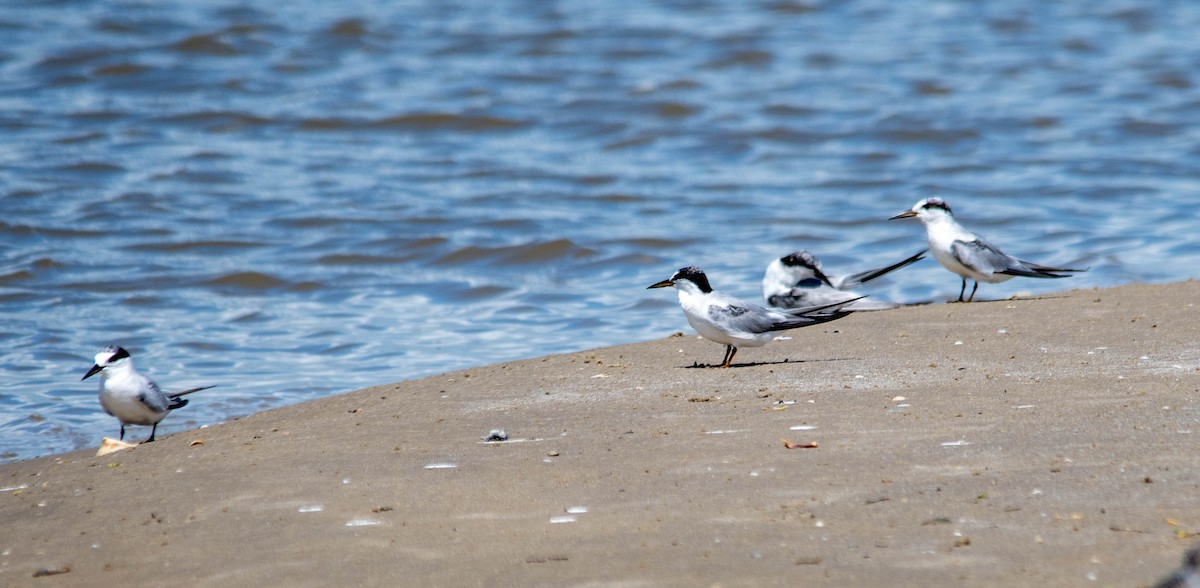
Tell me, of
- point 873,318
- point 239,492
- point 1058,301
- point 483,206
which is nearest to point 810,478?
point 239,492

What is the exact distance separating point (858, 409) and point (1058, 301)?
8.57 feet

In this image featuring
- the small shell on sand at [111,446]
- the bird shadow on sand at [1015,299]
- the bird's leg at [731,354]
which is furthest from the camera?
the bird shadow on sand at [1015,299]

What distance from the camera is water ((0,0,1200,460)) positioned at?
7.14 m

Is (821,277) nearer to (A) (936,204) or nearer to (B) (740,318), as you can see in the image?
(A) (936,204)

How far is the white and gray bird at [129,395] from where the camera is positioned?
16.4ft

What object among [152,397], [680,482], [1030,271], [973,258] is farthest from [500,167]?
[680,482]

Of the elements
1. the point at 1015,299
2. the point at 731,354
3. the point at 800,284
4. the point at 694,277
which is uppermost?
the point at 694,277

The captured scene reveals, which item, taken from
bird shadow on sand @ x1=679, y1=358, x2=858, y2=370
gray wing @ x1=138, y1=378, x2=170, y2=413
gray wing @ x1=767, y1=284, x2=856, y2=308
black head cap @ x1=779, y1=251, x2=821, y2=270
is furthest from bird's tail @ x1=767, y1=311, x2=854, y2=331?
gray wing @ x1=138, y1=378, x2=170, y2=413

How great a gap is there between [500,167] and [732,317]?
607cm

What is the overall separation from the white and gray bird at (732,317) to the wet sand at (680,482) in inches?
5.5

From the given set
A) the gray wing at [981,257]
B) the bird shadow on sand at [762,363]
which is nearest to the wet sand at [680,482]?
the bird shadow on sand at [762,363]

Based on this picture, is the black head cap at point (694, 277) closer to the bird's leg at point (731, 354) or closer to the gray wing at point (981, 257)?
the bird's leg at point (731, 354)

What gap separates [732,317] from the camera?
5.35 metres

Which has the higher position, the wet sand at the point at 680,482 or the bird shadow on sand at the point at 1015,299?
the wet sand at the point at 680,482
